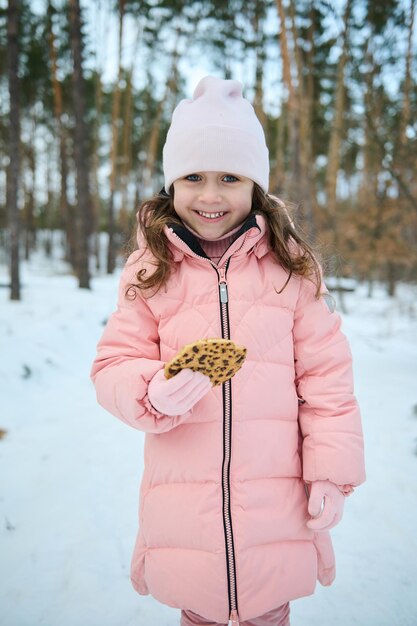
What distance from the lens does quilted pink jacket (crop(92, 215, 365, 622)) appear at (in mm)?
1064

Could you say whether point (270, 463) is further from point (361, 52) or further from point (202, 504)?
point (361, 52)

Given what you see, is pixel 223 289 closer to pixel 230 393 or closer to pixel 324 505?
pixel 230 393

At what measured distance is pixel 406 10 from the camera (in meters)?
5.39

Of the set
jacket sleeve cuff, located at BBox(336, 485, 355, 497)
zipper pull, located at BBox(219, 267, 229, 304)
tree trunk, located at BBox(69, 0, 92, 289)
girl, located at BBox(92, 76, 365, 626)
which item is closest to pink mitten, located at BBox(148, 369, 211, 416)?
girl, located at BBox(92, 76, 365, 626)

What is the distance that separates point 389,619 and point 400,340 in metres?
5.42

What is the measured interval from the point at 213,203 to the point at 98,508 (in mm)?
2075

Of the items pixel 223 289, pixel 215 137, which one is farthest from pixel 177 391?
pixel 215 137

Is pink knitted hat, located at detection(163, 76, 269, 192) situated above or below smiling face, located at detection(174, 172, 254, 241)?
above

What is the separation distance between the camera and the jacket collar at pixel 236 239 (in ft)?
3.84

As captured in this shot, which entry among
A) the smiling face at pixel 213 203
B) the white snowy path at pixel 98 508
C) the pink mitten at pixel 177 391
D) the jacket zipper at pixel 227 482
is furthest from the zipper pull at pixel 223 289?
the white snowy path at pixel 98 508

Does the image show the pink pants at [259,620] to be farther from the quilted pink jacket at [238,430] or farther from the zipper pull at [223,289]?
the zipper pull at [223,289]

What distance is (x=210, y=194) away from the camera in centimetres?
119

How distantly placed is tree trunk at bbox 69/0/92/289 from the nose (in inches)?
297

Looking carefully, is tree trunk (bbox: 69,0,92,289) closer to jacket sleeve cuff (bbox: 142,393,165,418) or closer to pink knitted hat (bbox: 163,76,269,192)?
pink knitted hat (bbox: 163,76,269,192)
